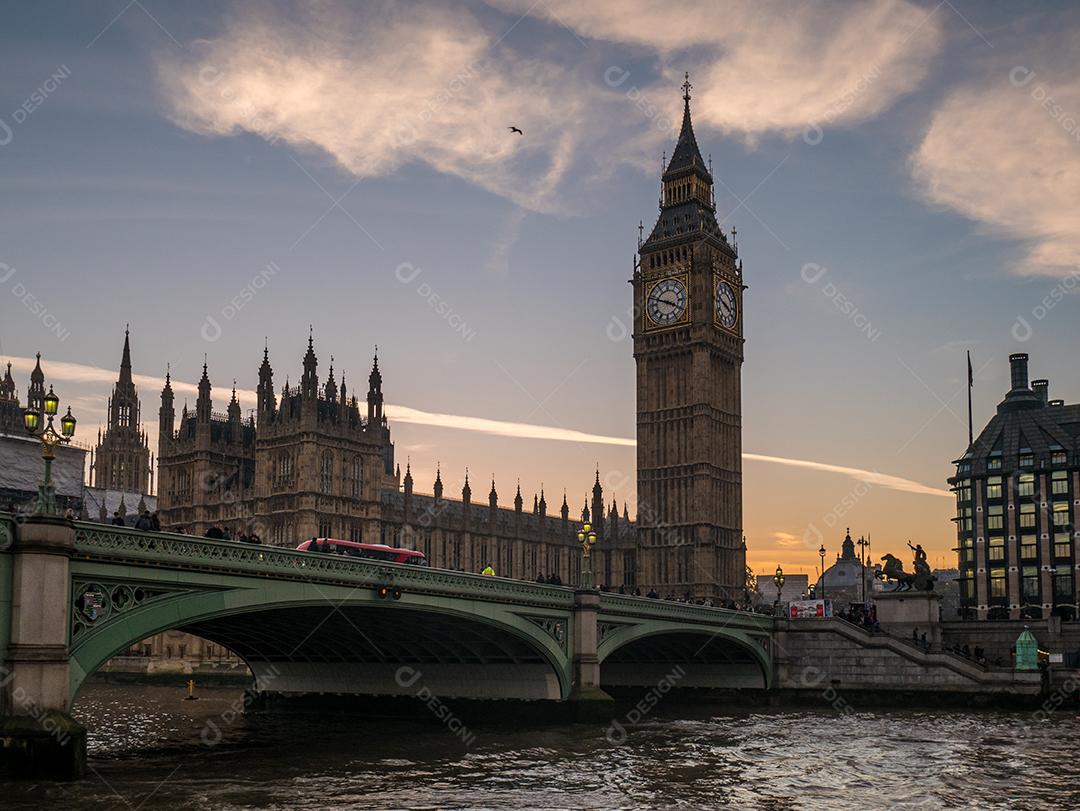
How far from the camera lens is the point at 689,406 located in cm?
11644

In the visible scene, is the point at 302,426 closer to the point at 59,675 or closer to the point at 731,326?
the point at 731,326

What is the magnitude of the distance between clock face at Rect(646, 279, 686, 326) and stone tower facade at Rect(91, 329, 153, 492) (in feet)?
246

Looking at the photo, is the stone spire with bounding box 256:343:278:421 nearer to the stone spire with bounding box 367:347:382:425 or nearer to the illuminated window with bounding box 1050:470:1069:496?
the stone spire with bounding box 367:347:382:425

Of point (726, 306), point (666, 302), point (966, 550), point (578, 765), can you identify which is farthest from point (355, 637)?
point (966, 550)

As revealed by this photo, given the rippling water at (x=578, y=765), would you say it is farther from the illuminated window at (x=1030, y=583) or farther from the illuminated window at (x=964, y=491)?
the illuminated window at (x=964, y=491)

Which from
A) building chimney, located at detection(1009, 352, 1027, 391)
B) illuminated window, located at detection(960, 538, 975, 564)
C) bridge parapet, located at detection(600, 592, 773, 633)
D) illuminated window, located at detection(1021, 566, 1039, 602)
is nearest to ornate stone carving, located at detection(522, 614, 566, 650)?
bridge parapet, located at detection(600, 592, 773, 633)

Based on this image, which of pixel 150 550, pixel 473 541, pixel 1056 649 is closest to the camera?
pixel 150 550

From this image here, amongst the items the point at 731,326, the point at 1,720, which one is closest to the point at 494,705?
the point at 1,720

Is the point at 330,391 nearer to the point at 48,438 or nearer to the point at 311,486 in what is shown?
the point at 311,486

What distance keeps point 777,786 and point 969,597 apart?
3815 inches

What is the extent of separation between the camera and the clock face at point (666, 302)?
118500mm

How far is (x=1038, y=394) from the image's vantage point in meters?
132

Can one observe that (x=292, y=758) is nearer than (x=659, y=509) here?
Yes

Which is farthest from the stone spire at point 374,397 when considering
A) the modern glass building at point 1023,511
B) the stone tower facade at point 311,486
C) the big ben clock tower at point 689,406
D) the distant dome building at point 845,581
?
the distant dome building at point 845,581
